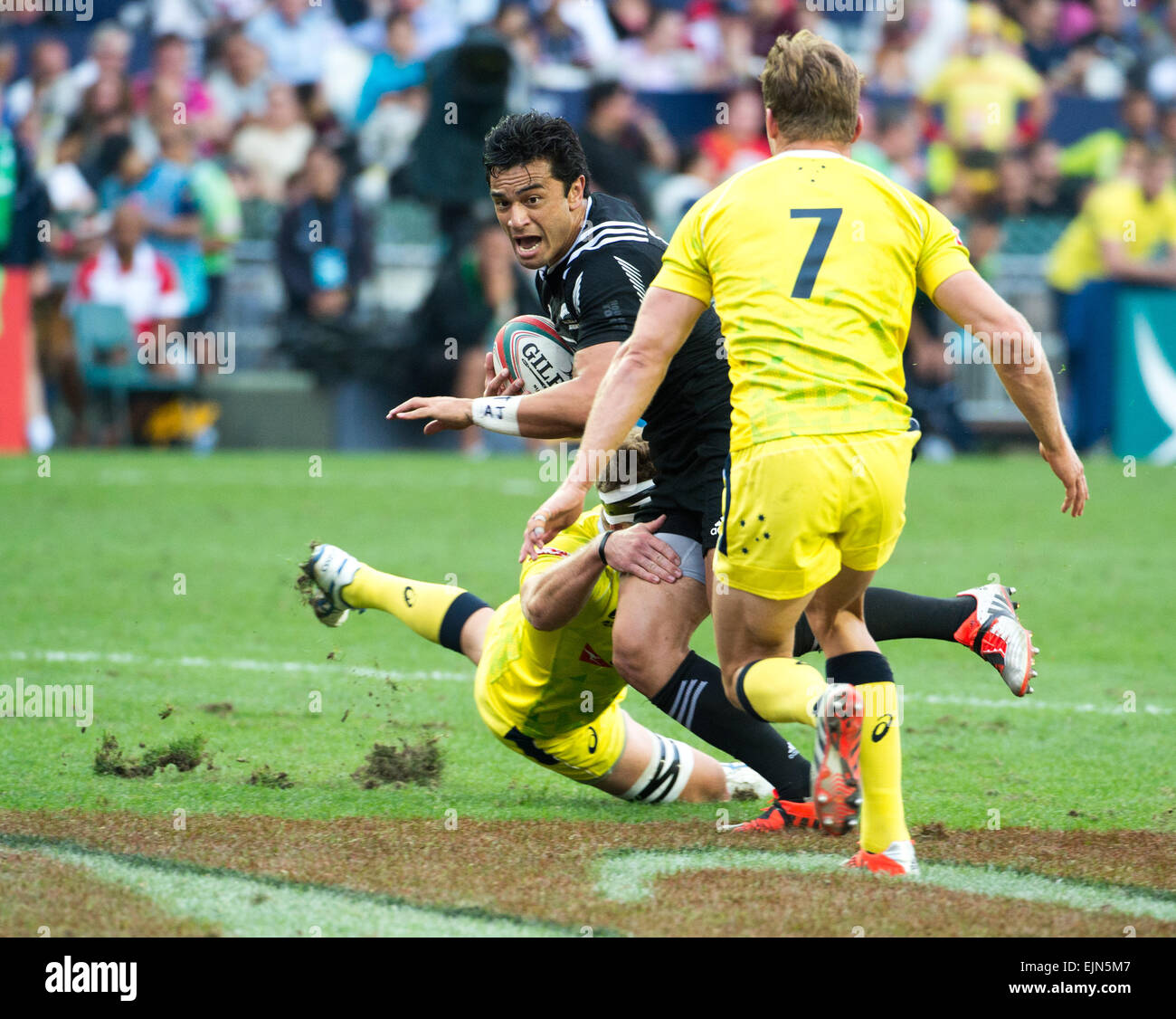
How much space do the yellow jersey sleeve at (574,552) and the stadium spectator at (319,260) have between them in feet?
33.5

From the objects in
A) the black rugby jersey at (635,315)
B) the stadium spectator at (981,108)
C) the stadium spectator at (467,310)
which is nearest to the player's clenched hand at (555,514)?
the black rugby jersey at (635,315)

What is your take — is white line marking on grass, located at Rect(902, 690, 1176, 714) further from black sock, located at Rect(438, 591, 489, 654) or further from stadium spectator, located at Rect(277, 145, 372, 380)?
stadium spectator, located at Rect(277, 145, 372, 380)

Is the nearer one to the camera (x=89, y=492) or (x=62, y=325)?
(x=89, y=492)

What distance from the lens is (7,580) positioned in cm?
883

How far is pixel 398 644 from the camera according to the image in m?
7.79

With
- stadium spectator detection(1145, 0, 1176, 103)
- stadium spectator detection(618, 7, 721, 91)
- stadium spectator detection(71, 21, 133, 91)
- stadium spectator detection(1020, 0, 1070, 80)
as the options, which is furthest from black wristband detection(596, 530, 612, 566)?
stadium spectator detection(1145, 0, 1176, 103)

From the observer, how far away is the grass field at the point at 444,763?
3.79 m

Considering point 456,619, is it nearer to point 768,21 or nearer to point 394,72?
point 394,72

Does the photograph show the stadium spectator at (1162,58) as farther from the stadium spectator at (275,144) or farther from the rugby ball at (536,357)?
the rugby ball at (536,357)

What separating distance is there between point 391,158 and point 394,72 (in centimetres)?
86

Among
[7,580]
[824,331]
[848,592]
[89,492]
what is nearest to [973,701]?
[848,592]

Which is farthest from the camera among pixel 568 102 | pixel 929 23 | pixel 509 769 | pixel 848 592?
pixel 929 23
